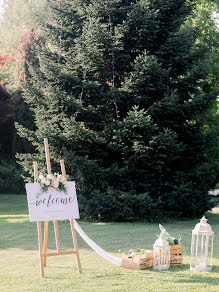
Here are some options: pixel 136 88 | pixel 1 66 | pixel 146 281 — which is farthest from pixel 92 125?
pixel 1 66

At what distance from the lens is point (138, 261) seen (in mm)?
5863

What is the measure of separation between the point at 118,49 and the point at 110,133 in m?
2.42

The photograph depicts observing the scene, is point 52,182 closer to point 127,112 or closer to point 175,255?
point 175,255

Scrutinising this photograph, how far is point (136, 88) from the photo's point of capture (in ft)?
38.1

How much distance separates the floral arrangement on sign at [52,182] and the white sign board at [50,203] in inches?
2.0

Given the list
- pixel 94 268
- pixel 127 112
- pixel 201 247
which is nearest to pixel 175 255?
pixel 201 247

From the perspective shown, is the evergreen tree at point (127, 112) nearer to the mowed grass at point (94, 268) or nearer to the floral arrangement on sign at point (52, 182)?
the mowed grass at point (94, 268)

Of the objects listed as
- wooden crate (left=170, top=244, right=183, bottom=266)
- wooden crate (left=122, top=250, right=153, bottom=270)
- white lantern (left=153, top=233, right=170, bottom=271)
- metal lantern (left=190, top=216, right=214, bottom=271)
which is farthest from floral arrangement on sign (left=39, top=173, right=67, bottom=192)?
metal lantern (left=190, top=216, right=214, bottom=271)

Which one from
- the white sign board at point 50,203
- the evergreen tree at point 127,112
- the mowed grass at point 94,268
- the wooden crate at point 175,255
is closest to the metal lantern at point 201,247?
the mowed grass at point 94,268

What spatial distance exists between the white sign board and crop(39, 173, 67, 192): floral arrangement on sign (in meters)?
0.05

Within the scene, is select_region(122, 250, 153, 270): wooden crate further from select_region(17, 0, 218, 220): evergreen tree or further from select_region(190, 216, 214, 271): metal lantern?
Answer: select_region(17, 0, 218, 220): evergreen tree

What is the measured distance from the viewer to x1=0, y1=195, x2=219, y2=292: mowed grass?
5094 millimetres

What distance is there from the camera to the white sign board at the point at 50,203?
18.8 feet

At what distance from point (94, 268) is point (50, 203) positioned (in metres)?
1.17
